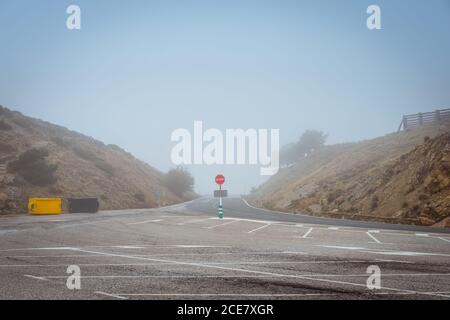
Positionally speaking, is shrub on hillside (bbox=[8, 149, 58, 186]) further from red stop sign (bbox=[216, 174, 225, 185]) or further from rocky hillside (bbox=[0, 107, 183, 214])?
red stop sign (bbox=[216, 174, 225, 185])

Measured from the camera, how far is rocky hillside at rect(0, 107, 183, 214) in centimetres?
3037

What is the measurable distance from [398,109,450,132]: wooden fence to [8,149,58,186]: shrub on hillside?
4804 centimetres

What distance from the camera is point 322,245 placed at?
9.94 metres

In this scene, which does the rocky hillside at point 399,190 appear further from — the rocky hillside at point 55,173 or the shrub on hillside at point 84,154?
the shrub on hillside at point 84,154

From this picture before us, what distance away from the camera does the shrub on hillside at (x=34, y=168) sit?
32312 mm

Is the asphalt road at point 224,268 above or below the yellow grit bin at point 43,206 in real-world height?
above

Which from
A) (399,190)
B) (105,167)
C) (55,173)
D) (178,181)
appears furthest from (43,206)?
(178,181)

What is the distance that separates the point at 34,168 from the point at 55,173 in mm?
3414

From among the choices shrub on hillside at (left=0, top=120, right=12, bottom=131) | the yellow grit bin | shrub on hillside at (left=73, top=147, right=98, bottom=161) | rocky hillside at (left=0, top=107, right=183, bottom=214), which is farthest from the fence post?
shrub on hillside at (left=0, top=120, right=12, bottom=131)

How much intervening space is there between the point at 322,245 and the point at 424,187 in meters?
13.8

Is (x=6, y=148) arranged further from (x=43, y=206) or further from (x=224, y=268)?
(x=224, y=268)

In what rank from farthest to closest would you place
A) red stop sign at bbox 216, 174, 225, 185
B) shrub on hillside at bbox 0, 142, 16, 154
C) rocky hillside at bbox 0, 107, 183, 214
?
shrub on hillside at bbox 0, 142, 16, 154 → rocky hillside at bbox 0, 107, 183, 214 → red stop sign at bbox 216, 174, 225, 185

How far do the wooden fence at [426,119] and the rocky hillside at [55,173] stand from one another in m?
39.9

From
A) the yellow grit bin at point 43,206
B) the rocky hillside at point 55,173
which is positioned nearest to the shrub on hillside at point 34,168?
the rocky hillside at point 55,173
